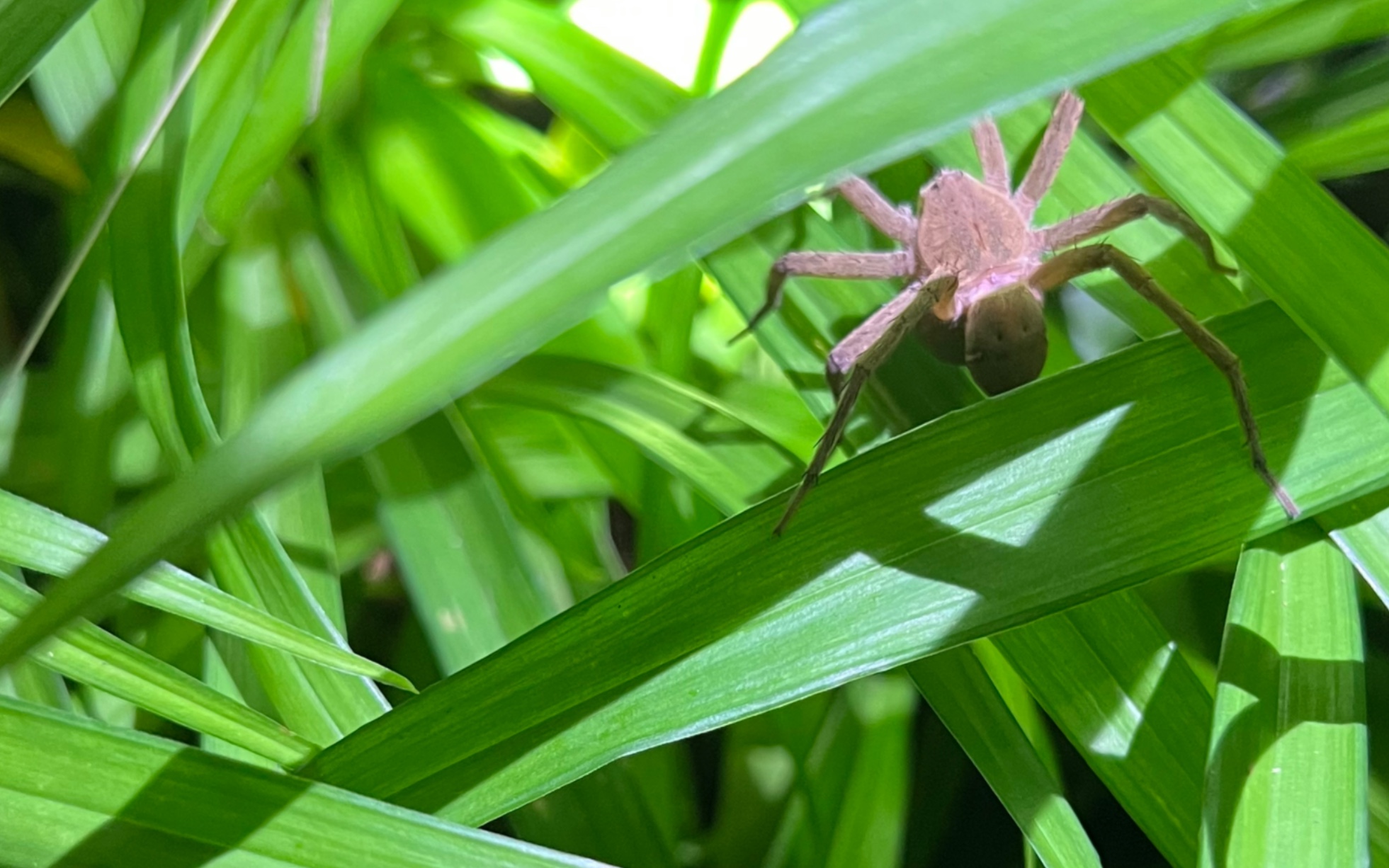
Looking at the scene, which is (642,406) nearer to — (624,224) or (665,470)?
(665,470)

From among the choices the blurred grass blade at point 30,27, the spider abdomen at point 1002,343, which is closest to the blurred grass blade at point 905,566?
the spider abdomen at point 1002,343

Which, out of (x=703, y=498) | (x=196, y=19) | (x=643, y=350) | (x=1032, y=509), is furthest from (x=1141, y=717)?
(x=196, y=19)

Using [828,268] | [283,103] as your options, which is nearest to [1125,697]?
[828,268]

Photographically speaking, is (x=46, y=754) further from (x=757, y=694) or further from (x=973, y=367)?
(x=973, y=367)

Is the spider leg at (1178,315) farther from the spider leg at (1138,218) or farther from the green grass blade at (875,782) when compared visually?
the green grass blade at (875,782)

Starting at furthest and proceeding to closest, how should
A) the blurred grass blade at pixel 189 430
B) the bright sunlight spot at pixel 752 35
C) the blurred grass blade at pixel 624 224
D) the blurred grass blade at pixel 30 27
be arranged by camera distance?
the bright sunlight spot at pixel 752 35 → the blurred grass blade at pixel 189 430 → the blurred grass blade at pixel 30 27 → the blurred grass blade at pixel 624 224

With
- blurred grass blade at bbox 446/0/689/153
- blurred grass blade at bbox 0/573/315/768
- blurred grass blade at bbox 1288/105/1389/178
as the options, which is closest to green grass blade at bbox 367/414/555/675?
blurred grass blade at bbox 0/573/315/768
